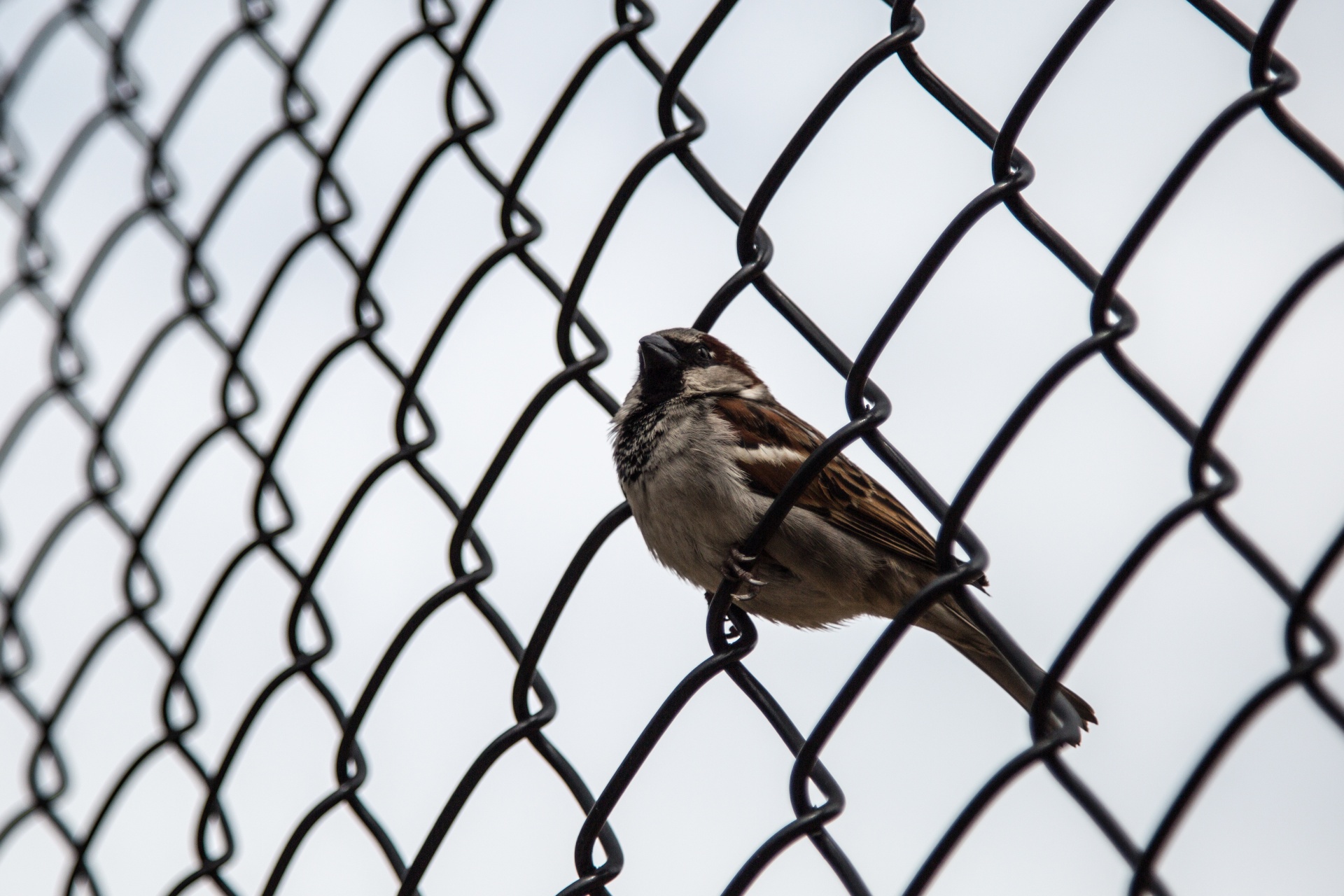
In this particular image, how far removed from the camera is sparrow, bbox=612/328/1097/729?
1.59 m

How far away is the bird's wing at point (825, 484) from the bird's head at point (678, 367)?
0.09 meters

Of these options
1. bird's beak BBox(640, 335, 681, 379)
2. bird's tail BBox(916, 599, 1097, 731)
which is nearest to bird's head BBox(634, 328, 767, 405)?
bird's beak BBox(640, 335, 681, 379)

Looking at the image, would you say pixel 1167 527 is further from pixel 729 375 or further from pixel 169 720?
pixel 169 720

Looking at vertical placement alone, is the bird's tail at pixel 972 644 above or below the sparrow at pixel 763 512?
below

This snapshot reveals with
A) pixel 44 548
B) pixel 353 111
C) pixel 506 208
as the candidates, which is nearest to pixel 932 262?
pixel 506 208

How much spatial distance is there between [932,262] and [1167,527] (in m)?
0.27

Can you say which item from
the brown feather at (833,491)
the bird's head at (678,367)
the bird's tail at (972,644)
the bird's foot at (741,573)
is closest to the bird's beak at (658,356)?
the bird's head at (678,367)

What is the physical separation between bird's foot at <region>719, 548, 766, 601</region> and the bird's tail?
24 centimetres

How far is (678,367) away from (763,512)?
0.32 m

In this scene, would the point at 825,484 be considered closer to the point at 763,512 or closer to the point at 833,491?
the point at 833,491

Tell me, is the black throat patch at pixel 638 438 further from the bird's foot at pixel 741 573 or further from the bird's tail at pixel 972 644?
the bird's tail at pixel 972 644

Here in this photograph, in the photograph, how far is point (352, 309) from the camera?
156 centimetres

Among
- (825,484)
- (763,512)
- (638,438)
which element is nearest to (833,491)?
(825,484)

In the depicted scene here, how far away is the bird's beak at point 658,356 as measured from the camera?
Result: 1.77 meters
